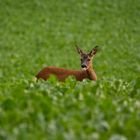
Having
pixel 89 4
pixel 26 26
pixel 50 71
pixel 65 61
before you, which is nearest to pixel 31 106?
pixel 50 71

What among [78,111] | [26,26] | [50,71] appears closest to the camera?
[78,111]

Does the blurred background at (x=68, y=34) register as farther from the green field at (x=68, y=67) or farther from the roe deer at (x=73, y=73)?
the roe deer at (x=73, y=73)

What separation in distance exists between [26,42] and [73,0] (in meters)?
8.13

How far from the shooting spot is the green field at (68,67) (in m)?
7.24

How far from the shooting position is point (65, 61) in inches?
1134

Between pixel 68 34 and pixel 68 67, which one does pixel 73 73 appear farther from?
pixel 68 34

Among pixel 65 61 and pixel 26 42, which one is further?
pixel 26 42

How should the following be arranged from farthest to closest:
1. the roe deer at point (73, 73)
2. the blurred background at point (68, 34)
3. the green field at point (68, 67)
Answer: the blurred background at point (68, 34)
the roe deer at point (73, 73)
the green field at point (68, 67)

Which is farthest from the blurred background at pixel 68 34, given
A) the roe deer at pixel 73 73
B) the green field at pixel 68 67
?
the roe deer at pixel 73 73

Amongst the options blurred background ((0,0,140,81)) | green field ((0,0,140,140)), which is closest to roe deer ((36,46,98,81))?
green field ((0,0,140,140))

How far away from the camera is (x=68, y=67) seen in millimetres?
27328

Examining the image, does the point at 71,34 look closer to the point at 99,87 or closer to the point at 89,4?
the point at 89,4

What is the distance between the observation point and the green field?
7238mm

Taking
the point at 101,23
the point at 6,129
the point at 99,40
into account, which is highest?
the point at 101,23
